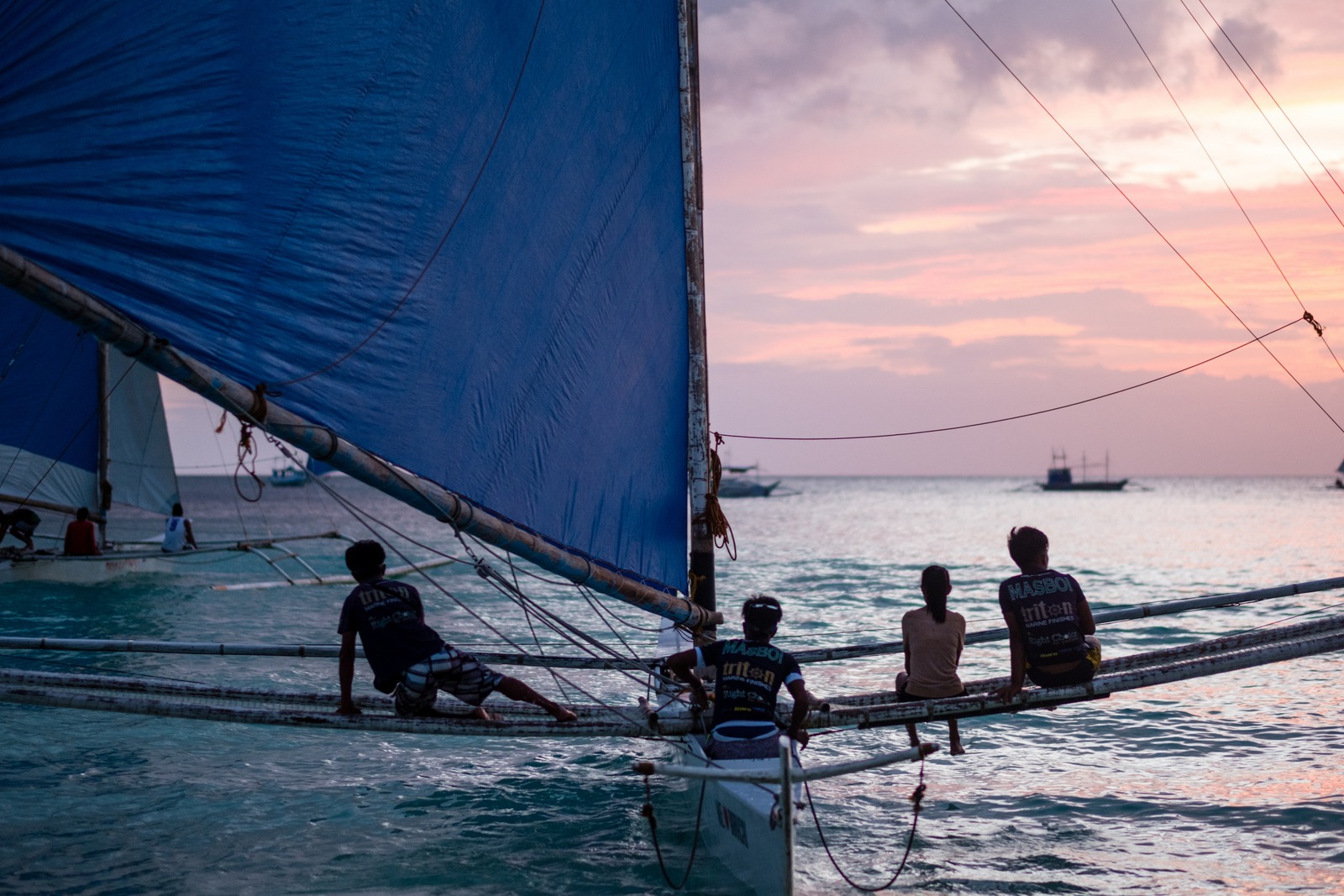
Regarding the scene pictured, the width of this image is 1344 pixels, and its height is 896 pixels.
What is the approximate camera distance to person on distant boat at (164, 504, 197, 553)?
27016 mm

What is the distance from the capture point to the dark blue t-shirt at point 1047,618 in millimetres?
7492

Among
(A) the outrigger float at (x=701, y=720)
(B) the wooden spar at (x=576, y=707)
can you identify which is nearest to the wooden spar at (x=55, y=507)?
(A) the outrigger float at (x=701, y=720)

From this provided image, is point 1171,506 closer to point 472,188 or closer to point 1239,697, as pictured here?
point 1239,697

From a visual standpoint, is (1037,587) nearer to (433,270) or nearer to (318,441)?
(433,270)

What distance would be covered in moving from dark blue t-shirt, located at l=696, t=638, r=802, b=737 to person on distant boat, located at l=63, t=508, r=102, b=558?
893 inches

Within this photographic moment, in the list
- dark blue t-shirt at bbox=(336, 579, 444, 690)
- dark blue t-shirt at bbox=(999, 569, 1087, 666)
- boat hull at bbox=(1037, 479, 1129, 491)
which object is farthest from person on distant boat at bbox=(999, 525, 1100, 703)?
boat hull at bbox=(1037, 479, 1129, 491)

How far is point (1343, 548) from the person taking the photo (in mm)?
49938

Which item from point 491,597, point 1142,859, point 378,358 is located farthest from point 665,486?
point 491,597

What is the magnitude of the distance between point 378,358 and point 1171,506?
117 meters

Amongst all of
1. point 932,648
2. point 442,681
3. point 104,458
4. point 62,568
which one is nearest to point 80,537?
point 62,568

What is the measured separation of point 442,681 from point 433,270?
9.40ft

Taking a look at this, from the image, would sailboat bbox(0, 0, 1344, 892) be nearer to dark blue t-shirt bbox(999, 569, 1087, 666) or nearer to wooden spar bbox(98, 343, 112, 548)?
dark blue t-shirt bbox(999, 569, 1087, 666)

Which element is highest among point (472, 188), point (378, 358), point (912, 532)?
point (472, 188)

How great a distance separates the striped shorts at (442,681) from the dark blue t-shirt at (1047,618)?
3.72 m
